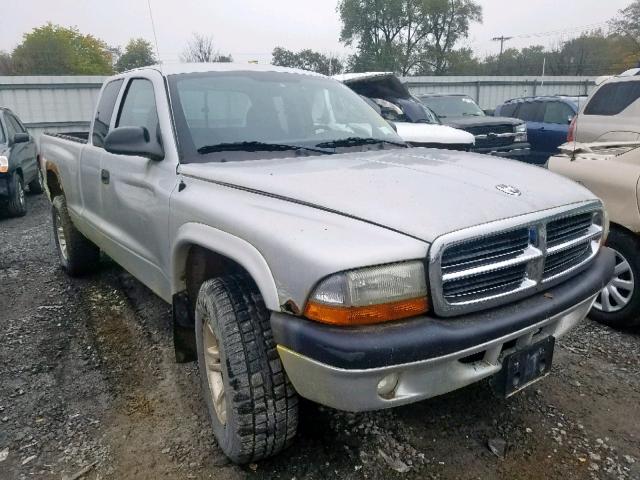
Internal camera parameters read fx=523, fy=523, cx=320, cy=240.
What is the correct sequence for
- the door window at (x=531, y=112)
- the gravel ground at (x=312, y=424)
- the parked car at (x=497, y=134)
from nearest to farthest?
the gravel ground at (x=312, y=424)
the parked car at (x=497, y=134)
the door window at (x=531, y=112)

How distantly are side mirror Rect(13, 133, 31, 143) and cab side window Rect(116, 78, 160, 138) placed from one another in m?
6.56

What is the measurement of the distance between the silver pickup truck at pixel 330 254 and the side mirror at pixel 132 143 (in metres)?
0.01

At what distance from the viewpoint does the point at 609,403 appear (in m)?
2.80

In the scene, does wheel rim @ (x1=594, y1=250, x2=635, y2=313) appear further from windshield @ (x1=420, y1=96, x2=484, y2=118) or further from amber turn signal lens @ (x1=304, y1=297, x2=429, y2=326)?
windshield @ (x1=420, y1=96, x2=484, y2=118)

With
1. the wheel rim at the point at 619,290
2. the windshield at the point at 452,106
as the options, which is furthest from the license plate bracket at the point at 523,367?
the windshield at the point at 452,106

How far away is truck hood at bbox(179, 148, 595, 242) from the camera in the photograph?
192 cm

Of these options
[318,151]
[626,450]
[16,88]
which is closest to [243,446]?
[318,151]

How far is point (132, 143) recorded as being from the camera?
109 inches

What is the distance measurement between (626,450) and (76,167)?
4198 mm

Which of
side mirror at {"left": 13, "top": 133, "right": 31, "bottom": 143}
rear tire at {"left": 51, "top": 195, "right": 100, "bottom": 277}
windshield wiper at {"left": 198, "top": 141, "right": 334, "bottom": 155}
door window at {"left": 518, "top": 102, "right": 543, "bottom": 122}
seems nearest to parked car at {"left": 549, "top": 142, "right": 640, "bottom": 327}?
windshield wiper at {"left": 198, "top": 141, "right": 334, "bottom": 155}

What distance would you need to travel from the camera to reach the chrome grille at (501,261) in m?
1.84

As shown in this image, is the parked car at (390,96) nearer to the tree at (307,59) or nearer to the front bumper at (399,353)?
the front bumper at (399,353)

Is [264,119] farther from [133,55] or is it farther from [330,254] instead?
[133,55]

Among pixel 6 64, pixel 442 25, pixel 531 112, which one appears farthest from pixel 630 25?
pixel 6 64
